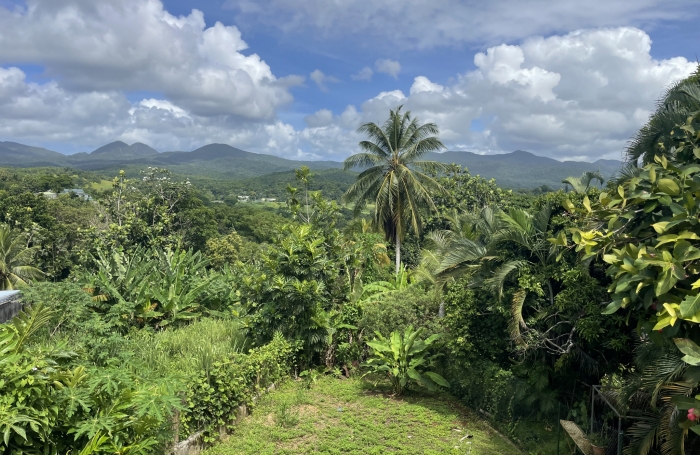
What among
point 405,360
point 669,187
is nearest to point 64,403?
point 669,187

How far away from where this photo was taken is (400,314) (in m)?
9.61

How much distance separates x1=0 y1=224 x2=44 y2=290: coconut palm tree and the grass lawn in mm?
15989

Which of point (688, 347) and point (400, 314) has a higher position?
point (688, 347)

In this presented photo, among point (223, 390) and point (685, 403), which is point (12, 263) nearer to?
point (223, 390)

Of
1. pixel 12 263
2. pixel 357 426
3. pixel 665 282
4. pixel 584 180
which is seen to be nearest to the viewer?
pixel 665 282

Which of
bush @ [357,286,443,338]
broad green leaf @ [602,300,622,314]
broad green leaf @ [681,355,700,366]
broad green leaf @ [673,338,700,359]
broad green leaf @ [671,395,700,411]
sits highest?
broad green leaf @ [602,300,622,314]

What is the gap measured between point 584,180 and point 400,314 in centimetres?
463

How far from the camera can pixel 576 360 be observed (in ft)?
23.1

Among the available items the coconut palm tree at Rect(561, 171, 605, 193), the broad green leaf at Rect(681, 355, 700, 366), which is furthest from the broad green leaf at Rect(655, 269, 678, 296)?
the coconut palm tree at Rect(561, 171, 605, 193)

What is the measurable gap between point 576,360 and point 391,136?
16.0 m

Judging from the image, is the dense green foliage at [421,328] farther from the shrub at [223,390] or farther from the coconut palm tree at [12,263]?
the coconut palm tree at [12,263]

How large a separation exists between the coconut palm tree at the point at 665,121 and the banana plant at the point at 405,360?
197 inches

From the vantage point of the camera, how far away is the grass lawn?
255 inches

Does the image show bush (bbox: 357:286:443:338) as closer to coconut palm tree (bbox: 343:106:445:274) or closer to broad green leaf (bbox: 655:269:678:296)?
broad green leaf (bbox: 655:269:678:296)
